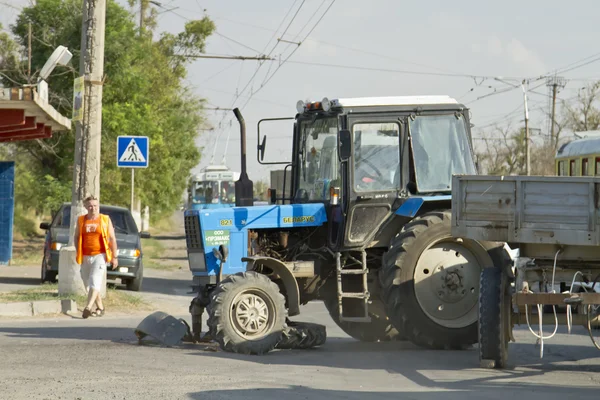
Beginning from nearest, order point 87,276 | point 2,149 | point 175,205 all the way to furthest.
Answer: point 87,276 < point 2,149 < point 175,205

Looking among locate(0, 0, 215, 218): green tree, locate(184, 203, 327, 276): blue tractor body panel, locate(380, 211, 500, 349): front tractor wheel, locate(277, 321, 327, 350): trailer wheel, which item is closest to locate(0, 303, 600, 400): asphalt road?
locate(277, 321, 327, 350): trailer wheel

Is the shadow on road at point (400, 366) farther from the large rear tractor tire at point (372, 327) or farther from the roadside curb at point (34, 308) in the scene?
the roadside curb at point (34, 308)

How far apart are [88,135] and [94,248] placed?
2.40 m

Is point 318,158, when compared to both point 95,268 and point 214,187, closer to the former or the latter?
point 95,268

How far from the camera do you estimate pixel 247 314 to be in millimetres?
11281

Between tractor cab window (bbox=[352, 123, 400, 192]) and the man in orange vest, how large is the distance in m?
4.44

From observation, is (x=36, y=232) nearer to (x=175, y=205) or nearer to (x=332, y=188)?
(x=175, y=205)

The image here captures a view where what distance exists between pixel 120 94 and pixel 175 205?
749 inches

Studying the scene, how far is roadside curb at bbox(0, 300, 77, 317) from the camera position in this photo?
15.2 meters

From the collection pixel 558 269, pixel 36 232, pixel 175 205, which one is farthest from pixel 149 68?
pixel 558 269

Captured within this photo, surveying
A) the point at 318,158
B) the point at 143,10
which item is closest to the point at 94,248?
the point at 318,158

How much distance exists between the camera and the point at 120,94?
108ft

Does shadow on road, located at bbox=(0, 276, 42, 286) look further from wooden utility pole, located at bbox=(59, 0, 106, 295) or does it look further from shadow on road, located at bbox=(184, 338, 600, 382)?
shadow on road, located at bbox=(184, 338, 600, 382)

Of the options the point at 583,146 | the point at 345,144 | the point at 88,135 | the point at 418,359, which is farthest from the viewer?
the point at 583,146
